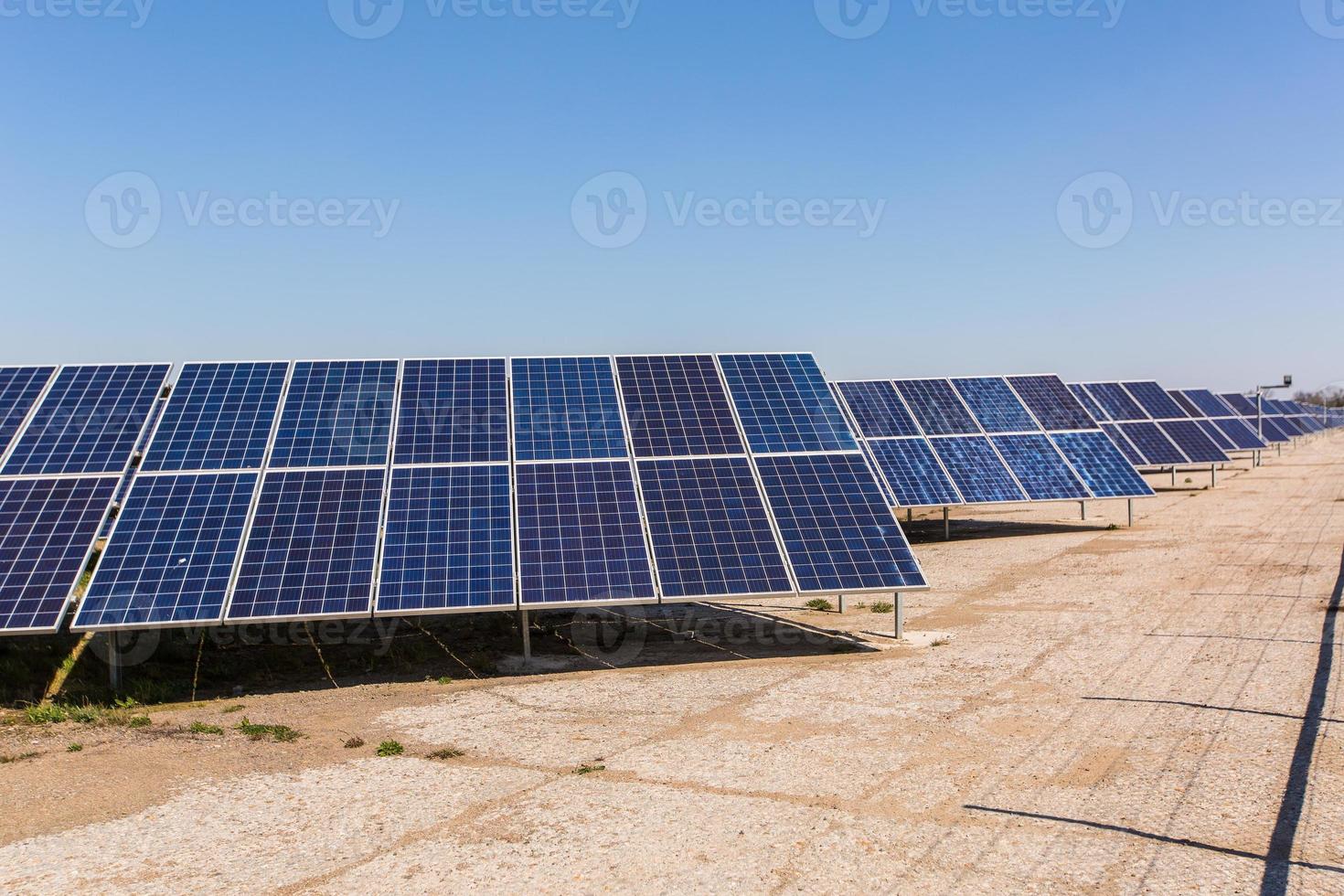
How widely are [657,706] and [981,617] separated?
9144mm

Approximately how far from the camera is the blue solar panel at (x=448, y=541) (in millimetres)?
16047

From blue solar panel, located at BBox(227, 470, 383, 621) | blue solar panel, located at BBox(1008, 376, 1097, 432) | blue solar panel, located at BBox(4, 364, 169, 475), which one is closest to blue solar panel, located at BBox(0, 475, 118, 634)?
blue solar panel, located at BBox(4, 364, 169, 475)

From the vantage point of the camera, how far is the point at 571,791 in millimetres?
11297

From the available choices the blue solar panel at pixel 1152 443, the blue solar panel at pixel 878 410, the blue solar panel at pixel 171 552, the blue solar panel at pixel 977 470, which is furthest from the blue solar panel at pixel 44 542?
the blue solar panel at pixel 1152 443

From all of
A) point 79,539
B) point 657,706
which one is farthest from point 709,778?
point 79,539

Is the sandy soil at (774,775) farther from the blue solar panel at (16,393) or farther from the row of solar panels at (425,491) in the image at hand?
the blue solar panel at (16,393)

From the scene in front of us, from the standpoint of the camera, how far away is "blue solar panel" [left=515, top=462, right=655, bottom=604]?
1652cm

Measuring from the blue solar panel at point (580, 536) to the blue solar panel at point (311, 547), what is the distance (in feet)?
9.17

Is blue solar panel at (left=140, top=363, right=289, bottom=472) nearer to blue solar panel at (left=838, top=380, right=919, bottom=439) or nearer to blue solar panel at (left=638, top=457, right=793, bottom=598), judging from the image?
blue solar panel at (left=638, top=457, right=793, bottom=598)

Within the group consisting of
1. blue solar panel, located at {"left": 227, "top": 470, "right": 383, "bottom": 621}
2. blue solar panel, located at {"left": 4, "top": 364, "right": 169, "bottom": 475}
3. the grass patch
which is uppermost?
blue solar panel, located at {"left": 4, "top": 364, "right": 169, "bottom": 475}

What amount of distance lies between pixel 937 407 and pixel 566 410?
67.5ft

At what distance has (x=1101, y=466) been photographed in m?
34.3

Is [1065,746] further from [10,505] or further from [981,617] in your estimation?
[10,505]

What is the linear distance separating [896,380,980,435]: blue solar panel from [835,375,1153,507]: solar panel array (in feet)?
0.12
